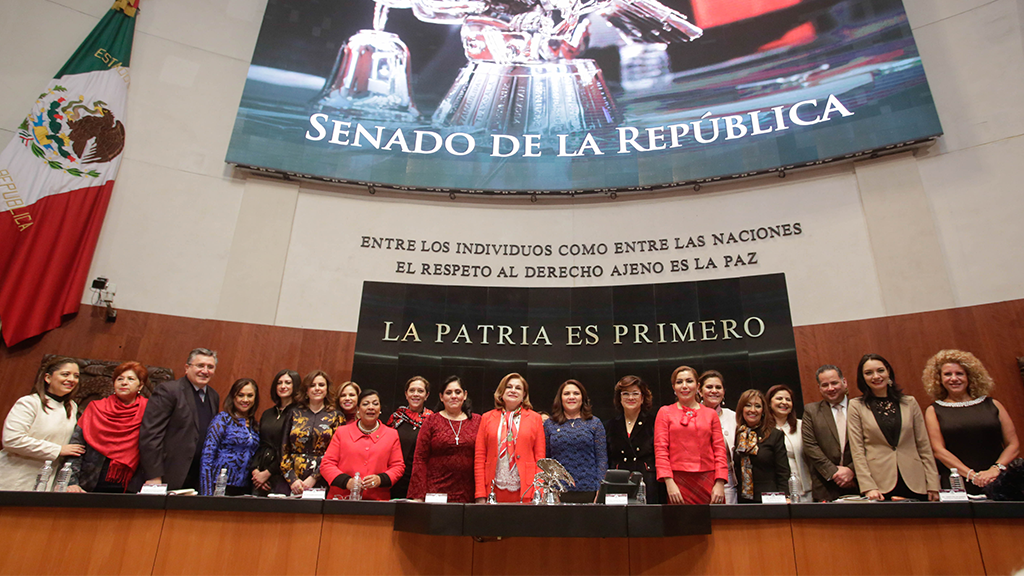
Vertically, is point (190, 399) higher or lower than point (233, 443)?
higher

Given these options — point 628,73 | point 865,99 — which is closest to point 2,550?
point 628,73

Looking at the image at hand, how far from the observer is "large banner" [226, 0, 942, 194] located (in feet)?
24.2

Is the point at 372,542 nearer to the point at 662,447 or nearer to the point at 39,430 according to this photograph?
the point at 662,447

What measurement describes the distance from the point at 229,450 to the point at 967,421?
4874mm

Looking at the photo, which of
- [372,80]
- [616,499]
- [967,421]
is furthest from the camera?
[372,80]

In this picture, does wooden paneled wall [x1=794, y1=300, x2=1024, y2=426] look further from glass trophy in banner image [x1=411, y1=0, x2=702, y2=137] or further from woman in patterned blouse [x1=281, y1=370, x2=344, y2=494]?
woman in patterned blouse [x1=281, y1=370, x2=344, y2=494]

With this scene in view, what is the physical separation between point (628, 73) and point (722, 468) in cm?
658

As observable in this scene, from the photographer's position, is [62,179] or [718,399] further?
[62,179]

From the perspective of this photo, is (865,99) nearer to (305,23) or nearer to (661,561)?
(661,561)

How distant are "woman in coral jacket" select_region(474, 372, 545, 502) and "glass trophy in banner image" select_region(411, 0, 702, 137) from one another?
5.42m

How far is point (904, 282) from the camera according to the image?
637 centimetres

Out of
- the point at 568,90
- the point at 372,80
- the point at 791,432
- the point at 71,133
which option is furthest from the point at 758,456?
the point at 71,133

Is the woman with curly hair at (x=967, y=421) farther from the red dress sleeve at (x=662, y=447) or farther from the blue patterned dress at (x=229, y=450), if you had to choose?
the blue patterned dress at (x=229, y=450)

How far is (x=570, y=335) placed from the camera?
7.29m
